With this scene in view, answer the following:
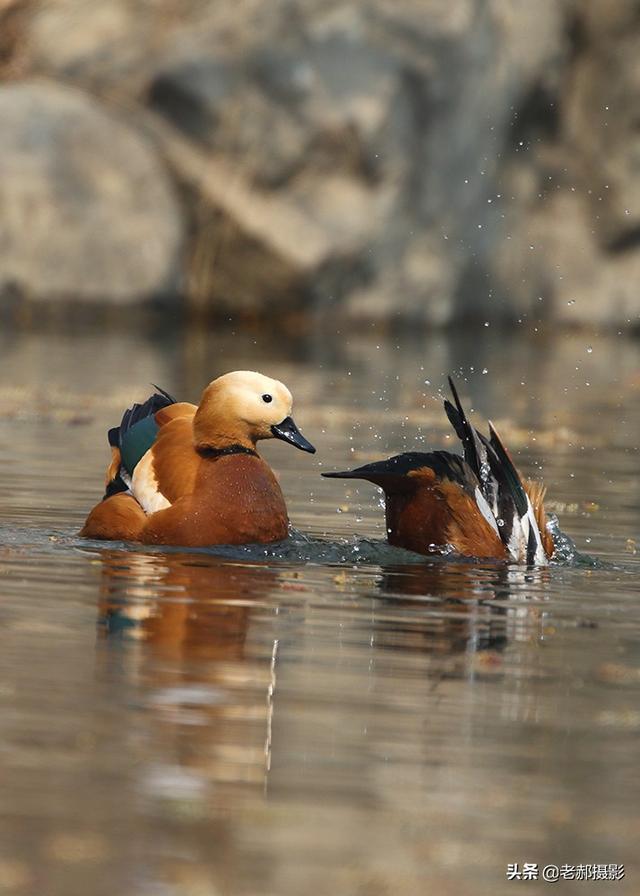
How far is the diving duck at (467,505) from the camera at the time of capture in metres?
7.58

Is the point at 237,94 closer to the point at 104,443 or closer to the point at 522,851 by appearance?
the point at 104,443

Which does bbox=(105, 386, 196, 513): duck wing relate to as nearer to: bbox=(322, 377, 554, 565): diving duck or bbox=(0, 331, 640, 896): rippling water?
bbox=(0, 331, 640, 896): rippling water

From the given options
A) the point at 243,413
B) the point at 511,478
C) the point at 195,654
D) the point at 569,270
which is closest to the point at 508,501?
the point at 511,478

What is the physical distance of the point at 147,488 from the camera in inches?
303

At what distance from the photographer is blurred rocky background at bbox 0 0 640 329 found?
23891mm

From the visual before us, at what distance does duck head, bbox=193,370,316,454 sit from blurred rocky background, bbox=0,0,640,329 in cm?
1605

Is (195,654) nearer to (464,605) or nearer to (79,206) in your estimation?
(464,605)

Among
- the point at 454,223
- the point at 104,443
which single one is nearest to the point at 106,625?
the point at 104,443

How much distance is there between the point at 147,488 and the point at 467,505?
3.89 feet

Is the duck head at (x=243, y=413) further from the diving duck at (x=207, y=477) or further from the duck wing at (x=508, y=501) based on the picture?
the duck wing at (x=508, y=501)

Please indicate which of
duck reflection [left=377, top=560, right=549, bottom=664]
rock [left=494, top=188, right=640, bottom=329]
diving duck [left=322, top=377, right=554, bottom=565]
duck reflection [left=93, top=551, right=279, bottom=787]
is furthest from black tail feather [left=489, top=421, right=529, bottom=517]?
rock [left=494, top=188, right=640, bottom=329]

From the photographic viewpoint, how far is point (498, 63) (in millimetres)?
25875

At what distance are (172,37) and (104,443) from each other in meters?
13.9

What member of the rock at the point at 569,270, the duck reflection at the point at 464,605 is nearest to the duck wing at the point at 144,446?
the duck reflection at the point at 464,605
